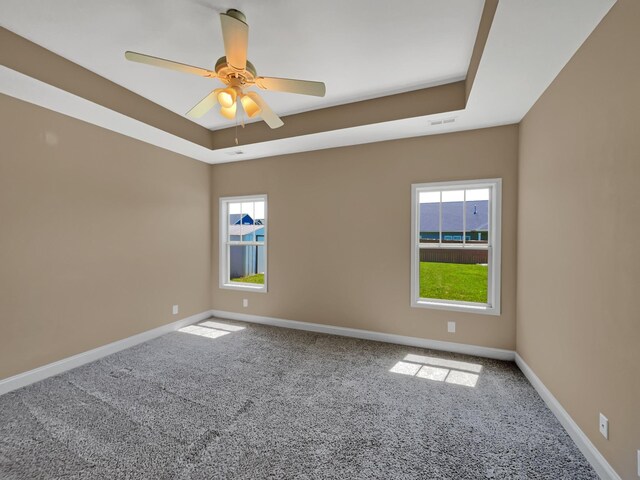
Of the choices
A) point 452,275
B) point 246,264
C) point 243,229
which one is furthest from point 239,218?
point 452,275

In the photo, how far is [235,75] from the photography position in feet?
6.44

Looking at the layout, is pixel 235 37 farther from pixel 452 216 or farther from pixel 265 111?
pixel 452 216

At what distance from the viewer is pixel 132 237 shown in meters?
3.60

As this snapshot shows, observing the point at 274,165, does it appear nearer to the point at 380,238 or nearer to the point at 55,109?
the point at 380,238

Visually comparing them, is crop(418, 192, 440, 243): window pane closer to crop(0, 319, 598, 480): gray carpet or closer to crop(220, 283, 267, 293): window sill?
crop(0, 319, 598, 480): gray carpet

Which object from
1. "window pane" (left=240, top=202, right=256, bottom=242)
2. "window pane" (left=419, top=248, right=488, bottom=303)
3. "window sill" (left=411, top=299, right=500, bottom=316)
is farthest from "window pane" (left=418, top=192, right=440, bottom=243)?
"window pane" (left=240, top=202, right=256, bottom=242)

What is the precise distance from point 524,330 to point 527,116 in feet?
7.27

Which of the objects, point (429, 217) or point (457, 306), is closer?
point (457, 306)

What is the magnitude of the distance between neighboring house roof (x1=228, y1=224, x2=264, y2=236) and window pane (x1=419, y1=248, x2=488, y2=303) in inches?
106

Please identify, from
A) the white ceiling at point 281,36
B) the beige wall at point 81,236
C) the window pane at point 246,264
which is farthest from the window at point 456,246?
the beige wall at point 81,236

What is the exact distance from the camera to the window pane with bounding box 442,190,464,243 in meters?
3.48

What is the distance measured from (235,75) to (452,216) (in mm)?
2907

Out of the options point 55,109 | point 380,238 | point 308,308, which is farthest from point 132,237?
point 380,238

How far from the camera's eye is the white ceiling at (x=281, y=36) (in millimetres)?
1902
